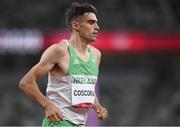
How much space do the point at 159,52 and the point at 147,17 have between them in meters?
0.78

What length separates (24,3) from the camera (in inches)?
513

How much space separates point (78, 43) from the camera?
4.90 metres

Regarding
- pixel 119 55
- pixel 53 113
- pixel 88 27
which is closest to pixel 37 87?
pixel 53 113

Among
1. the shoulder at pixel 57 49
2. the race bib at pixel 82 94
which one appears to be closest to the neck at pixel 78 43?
the shoulder at pixel 57 49

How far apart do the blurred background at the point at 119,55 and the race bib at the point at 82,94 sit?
284 inches

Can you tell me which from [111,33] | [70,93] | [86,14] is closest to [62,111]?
Answer: [70,93]

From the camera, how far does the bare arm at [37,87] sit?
4.48 meters

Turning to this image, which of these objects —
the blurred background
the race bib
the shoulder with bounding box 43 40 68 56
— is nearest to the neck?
the shoulder with bounding box 43 40 68 56

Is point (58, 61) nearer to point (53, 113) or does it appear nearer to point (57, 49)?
point (57, 49)

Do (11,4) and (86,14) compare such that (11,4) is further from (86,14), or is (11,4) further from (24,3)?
(86,14)

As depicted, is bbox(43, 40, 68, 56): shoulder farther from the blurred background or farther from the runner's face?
the blurred background

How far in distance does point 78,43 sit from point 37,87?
540 millimetres

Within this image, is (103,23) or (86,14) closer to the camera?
(86,14)

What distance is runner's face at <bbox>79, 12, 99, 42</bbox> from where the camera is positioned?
4871 millimetres
